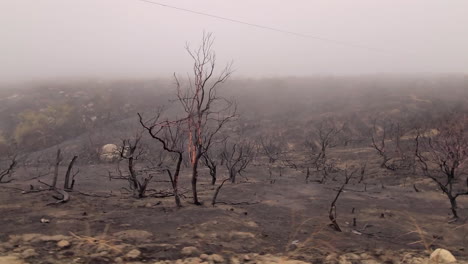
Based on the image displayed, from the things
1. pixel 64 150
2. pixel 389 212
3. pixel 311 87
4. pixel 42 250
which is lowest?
pixel 64 150

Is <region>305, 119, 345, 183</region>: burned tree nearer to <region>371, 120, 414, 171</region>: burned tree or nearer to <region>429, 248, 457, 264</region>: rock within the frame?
<region>371, 120, 414, 171</region>: burned tree

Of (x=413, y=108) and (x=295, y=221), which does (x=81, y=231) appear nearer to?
(x=295, y=221)

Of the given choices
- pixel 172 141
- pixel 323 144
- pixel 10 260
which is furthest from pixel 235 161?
pixel 10 260

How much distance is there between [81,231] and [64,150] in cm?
3856

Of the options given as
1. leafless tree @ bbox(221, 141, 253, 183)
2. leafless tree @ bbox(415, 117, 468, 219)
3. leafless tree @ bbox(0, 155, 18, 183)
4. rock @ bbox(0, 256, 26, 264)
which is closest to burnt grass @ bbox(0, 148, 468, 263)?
rock @ bbox(0, 256, 26, 264)

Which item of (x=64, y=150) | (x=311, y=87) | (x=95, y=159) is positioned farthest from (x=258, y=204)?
(x=311, y=87)

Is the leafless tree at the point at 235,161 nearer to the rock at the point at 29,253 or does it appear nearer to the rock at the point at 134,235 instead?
the rock at the point at 134,235

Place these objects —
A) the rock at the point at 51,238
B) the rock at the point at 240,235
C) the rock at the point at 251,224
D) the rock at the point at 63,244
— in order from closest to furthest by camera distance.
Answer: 1. the rock at the point at 63,244
2. the rock at the point at 51,238
3. the rock at the point at 240,235
4. the rock at the point at 251,224

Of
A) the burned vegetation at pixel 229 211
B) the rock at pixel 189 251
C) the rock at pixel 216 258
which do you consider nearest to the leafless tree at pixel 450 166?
the burned vegetation at pixel 229 211

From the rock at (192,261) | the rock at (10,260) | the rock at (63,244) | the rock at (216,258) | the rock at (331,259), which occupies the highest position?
the rock at (10,260)

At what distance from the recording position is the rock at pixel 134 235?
7.05m

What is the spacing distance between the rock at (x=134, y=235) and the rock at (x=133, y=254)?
72 cm

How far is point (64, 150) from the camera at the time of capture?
41594 mm

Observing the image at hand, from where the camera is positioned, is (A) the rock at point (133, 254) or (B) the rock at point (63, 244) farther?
(B) the rock at point (63, 244)
